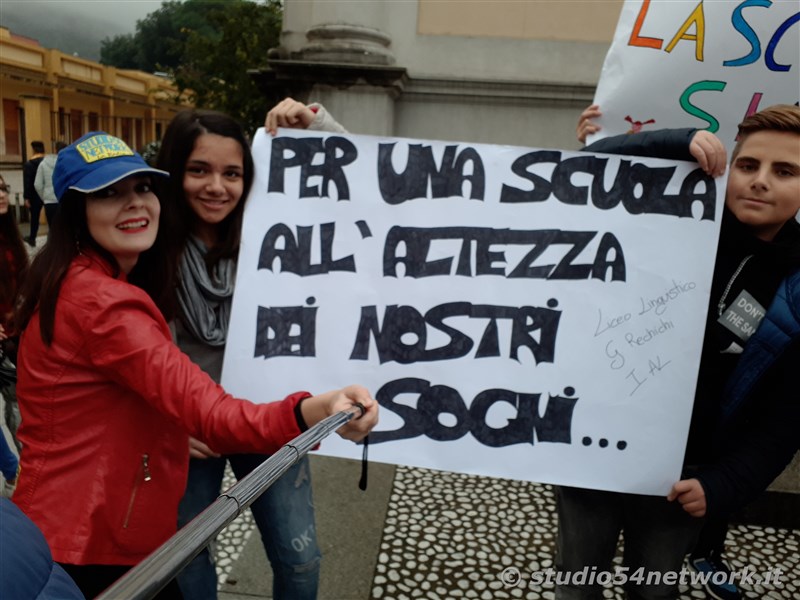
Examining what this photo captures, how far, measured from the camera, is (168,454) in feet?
4.80

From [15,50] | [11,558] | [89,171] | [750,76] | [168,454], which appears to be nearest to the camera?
[11,558]

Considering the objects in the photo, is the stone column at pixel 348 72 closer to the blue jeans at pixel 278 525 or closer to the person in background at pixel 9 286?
the person in background at pixel 9 286

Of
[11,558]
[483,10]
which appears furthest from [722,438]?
[483,10]

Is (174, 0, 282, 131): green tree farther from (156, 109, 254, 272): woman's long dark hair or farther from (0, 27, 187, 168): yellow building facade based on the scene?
(156, 109, 254, 272): woman's long dark hair

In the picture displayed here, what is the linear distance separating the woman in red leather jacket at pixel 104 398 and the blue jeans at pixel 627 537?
80 centimetres

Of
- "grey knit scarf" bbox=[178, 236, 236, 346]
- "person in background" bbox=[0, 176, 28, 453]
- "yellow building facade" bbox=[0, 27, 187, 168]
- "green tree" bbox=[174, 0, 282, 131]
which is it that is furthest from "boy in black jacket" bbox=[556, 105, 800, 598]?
"yellow building facade" bbox=[0, 27, 187, 168]

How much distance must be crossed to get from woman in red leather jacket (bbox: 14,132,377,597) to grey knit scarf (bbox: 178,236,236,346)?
268mm

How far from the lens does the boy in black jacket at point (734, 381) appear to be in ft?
4.91

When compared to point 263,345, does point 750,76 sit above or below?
above

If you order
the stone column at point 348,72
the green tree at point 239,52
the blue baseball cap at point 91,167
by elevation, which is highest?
the green tree at point 239,52

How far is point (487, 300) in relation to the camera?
1747 millimetres

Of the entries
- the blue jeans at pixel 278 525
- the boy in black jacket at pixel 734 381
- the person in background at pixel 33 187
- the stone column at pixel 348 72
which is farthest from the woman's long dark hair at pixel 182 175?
the person in background at pixel 33 187

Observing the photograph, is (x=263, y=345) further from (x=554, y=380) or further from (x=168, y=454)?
(x=554, y=380)

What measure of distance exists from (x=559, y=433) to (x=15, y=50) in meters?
27.0
